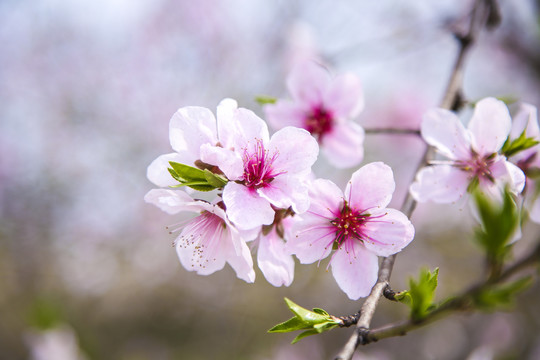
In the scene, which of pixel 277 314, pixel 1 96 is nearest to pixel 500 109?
pixel 277 314

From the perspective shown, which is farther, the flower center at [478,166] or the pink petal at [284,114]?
the pink petal at [284,114]

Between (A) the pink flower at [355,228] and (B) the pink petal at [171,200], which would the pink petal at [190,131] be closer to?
(B) the pink petal at [171,200]

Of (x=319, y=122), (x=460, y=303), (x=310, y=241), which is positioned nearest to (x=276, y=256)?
(x=310, y=241)

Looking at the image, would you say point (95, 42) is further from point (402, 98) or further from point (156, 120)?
point (402, 98)

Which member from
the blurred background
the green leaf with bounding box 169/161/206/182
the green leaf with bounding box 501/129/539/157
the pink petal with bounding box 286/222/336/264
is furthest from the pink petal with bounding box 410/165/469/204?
the blurred background

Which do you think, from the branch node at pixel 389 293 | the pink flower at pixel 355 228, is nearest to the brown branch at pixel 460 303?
the branch node at pixel 389 293
